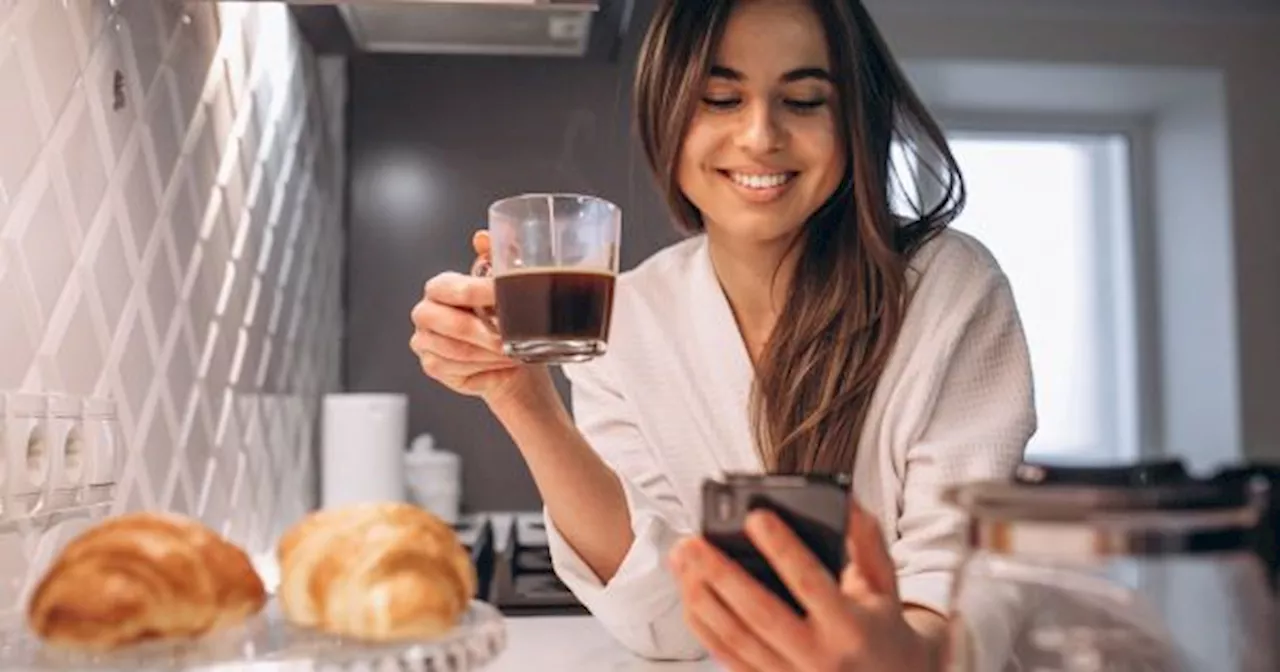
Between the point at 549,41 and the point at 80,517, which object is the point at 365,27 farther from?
the point at 80,517

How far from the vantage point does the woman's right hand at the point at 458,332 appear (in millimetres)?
694

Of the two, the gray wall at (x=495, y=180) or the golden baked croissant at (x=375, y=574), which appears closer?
the golden baked croissant at (x=375, y=574)

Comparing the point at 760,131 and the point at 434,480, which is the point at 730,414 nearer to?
the point at 760,131

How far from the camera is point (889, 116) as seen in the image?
0.90m

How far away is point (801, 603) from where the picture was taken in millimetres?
442

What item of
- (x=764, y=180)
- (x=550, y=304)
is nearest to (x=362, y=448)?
(x=764, y=180)

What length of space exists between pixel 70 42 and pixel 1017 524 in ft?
2.26

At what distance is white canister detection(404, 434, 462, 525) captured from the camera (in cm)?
162

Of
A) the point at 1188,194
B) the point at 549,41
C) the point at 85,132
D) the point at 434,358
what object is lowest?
the point at 434,358

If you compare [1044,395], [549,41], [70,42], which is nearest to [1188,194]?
[1044,395]

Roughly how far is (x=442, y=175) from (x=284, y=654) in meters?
1.30

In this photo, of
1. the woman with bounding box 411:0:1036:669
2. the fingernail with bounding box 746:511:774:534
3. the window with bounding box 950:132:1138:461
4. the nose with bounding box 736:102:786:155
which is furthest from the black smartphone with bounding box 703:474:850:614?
the window with bounding box 950:132:1138:461

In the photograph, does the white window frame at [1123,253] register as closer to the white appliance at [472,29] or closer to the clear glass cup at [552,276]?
the white appliance at [472,29]

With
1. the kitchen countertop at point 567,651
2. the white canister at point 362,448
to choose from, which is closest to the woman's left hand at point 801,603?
the kitchen countertop at point 567,651
